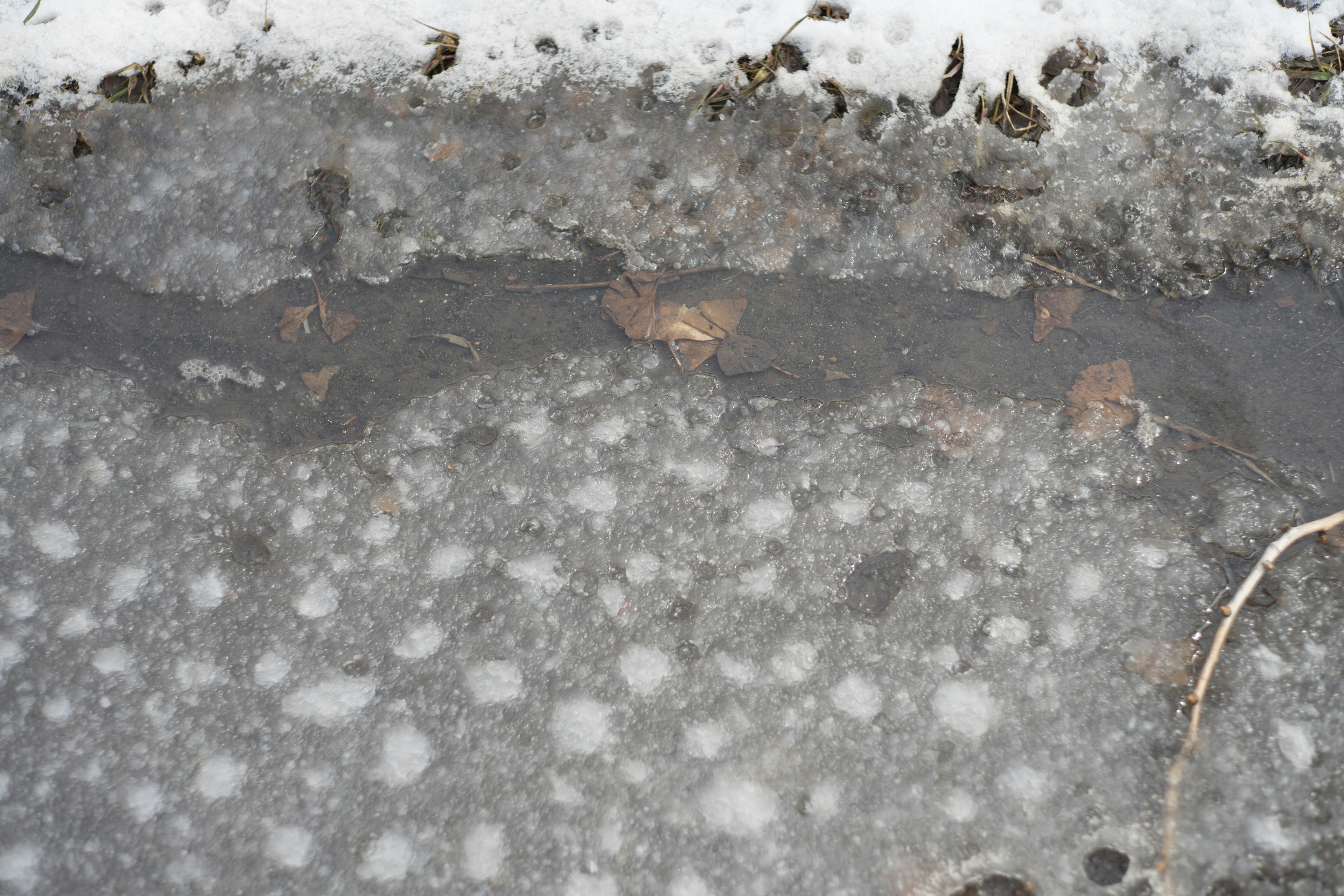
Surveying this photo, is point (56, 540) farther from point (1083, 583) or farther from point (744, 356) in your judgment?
point (1083, 583)

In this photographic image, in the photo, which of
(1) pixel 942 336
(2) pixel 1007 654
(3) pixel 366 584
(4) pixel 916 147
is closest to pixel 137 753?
(3) pixel 366 584

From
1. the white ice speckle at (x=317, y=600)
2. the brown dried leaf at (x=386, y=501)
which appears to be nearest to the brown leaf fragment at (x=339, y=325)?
the brown dried leaf at (x=386, y=501)

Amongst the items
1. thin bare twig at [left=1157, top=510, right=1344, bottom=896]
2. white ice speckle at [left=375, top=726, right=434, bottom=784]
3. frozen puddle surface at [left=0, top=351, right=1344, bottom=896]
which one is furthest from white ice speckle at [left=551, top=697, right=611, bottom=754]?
thin bare twig at [left=1157, top=510, right=1344, bottom=896]

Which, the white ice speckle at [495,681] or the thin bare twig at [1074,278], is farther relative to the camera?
the thin bare twig at [1074,278]

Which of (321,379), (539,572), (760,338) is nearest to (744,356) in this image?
(760,338)

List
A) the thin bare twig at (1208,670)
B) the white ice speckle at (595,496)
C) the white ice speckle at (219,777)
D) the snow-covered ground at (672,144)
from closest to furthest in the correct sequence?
the thin bare twig at (1208,670)
the white ice speckle at (219,777)
the white ice speckle at (595,496)
the snow-covered ground at (672,144)

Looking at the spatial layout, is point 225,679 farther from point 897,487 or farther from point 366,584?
point 897,487

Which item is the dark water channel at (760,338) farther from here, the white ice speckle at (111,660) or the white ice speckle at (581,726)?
the white ice speckle at (581,726)
